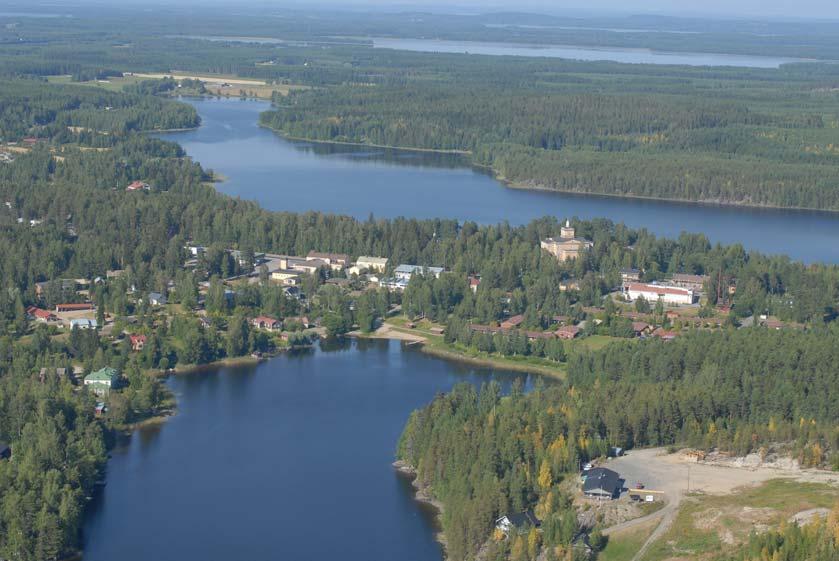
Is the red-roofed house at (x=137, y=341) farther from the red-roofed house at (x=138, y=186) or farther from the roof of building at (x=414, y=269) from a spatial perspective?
the red-roofed house at (x=138, y=186)

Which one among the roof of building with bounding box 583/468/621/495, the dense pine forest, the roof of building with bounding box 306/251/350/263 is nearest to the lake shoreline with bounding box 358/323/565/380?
the roof of building with bounding box 306/251/350/263

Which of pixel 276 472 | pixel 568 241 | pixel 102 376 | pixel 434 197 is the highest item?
pixel 568 241

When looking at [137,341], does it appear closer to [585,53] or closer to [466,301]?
[466,301]

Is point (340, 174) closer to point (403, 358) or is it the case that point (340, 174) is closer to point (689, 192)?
point (689, 192)

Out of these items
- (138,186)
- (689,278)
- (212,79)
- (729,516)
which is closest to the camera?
(729,516)

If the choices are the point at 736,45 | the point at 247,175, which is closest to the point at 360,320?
the point at 247,175

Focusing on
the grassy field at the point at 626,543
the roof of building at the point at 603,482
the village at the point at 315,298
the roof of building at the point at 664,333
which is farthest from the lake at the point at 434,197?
the grassy field at the point at 626,543

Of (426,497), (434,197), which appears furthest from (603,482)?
(434,197)

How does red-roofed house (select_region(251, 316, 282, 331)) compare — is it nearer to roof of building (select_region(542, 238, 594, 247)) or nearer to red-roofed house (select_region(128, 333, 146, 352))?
red-roofed house (select_region(128, 333, 146, 352))
